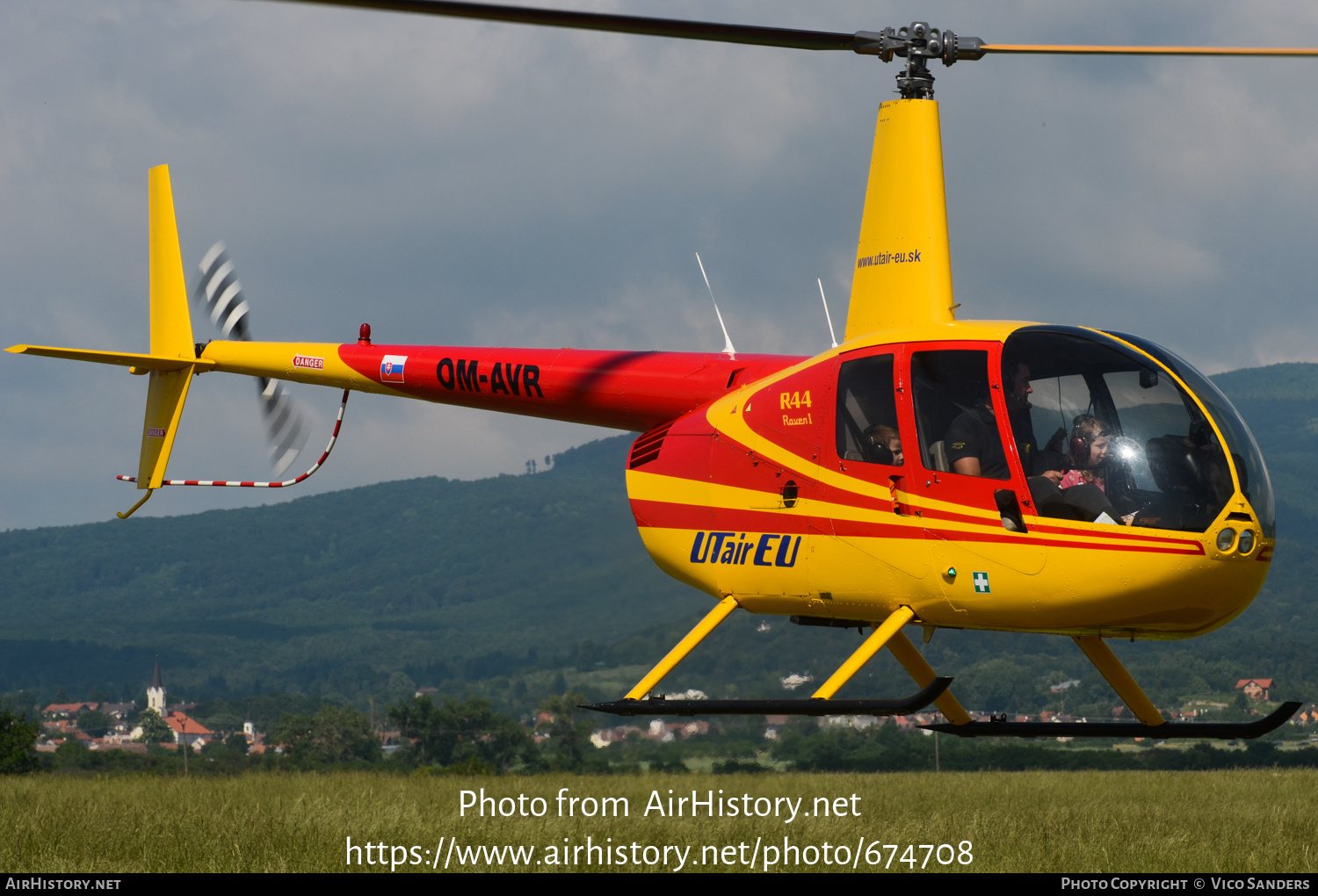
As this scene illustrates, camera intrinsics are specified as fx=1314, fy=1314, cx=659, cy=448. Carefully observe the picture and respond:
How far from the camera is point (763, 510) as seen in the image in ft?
33.8

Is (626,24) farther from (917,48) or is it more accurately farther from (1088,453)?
(1088,453)

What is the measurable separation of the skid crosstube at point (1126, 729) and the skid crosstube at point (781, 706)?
0.81m

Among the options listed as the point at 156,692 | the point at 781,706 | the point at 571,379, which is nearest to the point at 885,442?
the point at 781,706

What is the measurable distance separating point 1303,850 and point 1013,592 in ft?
26.9

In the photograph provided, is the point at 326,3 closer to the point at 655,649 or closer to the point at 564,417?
the point at 564,417

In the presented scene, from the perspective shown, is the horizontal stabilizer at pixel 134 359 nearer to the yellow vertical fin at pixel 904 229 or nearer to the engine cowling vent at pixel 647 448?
the engine cowling vent at pixel 647 448

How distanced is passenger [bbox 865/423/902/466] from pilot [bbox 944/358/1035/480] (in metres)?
0.42

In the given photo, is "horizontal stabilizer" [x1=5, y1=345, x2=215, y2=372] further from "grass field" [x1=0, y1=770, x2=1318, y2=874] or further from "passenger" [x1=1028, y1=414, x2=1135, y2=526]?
"passenger" [x1=1028, y1=414, x2=1135, y2=526]

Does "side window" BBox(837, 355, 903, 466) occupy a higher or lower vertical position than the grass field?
higher

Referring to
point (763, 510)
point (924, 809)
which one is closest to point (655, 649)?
point (924, 809)

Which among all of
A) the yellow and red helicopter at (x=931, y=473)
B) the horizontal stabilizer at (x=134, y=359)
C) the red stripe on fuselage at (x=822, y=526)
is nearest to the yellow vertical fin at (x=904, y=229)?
the yellow and red helicopter at (x=931, y=473)

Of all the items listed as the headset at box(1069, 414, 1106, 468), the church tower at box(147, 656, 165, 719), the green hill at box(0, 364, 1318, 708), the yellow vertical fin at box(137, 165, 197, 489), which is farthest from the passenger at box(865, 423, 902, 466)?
the church tower at box(147, 656, 165, 719)

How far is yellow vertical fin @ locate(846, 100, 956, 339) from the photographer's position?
10.4m

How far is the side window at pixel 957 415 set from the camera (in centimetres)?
879
